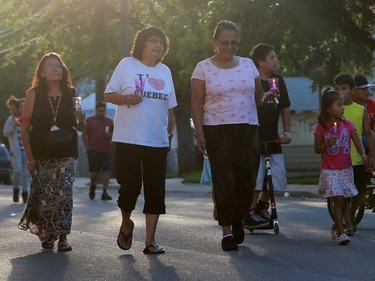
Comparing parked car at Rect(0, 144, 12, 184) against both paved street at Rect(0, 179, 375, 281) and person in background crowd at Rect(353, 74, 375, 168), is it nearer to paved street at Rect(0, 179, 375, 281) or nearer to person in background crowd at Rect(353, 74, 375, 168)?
paved street at Rect(0, 179, 375, 281)

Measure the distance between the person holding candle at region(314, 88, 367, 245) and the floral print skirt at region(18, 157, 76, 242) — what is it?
225 cm

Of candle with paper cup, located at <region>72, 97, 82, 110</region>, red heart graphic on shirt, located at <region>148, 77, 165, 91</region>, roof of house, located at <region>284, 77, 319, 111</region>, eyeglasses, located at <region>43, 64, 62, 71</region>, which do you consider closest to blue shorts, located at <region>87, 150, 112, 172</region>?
eyeglasses, located at <region>43, 64, 62, 71</region>

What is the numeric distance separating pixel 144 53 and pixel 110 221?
455 cm

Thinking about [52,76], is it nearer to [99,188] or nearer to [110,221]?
[110,221]

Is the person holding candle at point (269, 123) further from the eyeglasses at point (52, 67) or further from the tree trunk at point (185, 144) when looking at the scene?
the tree trunk at point (185, 144)

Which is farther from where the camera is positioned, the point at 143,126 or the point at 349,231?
the point at 349,231

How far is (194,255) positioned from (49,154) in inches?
69.0

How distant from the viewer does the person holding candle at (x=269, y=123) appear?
1107cm

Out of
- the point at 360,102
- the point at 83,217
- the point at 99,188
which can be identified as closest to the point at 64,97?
the point at 360,102

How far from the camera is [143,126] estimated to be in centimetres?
937

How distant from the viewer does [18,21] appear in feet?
117

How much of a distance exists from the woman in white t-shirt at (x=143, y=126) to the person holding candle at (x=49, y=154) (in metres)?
0.85

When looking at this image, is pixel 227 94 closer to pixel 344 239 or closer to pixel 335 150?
pixel 335 150

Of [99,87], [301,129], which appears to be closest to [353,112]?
[99,87]
